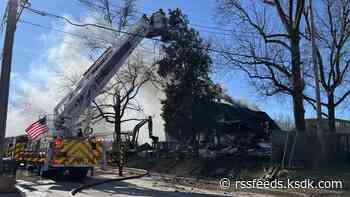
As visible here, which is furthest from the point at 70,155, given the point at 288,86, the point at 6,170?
the point at 288,86

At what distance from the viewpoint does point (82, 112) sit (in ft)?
71.8

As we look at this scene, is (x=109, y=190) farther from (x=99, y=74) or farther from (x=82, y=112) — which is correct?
(x=99, y=74)

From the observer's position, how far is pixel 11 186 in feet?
50.8

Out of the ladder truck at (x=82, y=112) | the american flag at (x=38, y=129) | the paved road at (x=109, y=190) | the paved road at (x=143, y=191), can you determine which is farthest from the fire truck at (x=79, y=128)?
the paved road at (x=143, y=191)

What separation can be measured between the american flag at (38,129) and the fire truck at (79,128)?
0.35 metres

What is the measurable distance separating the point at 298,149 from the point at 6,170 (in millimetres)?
12328

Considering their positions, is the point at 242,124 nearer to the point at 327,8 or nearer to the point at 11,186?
the point at 327,8

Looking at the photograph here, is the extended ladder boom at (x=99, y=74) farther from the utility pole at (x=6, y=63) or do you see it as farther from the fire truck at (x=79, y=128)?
the utility pole at (x=6, y=63)

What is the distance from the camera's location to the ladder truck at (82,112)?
1975cm

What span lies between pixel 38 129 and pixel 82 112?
1.98 meters

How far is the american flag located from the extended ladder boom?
52 centimetres

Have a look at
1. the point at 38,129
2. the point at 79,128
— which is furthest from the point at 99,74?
the point at 38,129

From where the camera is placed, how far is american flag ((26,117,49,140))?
2128cm

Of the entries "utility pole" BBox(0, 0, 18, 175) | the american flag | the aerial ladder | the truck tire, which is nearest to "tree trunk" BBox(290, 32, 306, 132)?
the truck tire
